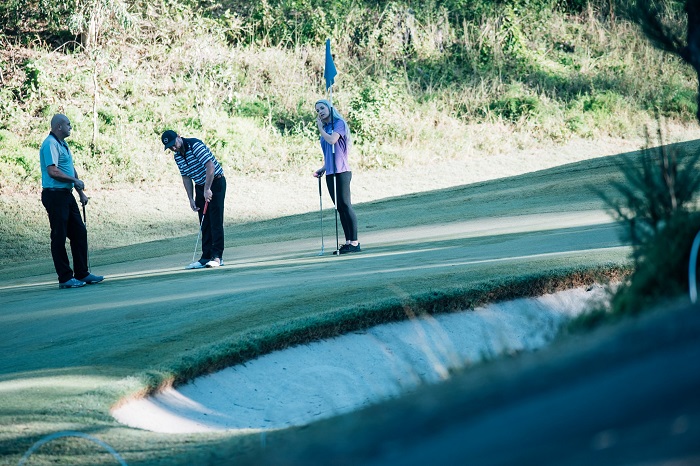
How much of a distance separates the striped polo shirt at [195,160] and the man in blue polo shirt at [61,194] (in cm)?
147

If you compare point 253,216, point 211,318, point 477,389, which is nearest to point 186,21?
point 253,216

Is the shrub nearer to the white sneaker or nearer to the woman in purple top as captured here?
the woman in purple top

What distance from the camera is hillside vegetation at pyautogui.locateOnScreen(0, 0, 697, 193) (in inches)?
1121

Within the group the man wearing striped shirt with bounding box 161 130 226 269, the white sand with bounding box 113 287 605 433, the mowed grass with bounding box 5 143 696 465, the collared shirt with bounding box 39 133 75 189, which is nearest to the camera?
the mowed grass with bounding box 5 143 696 465

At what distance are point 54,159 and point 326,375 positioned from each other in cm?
586

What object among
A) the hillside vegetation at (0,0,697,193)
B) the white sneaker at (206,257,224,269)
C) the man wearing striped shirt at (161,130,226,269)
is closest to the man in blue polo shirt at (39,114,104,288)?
the man wearing striped shirt at (161,130,226,269)

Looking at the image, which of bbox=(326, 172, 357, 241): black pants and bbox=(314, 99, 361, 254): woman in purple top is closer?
bbox=(314, 99, 361, 254): woman in purple top

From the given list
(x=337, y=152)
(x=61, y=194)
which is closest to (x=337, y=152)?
(x=337, y=152)

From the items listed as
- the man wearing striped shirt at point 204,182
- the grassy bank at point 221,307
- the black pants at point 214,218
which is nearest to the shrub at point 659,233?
the grassy bank at point 221,307

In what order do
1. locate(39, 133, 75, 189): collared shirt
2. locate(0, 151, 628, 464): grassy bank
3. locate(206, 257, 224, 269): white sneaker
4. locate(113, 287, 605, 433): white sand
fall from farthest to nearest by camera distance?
locate(206, 257, 224, 269): white sneaker < locate(39, 133, 75, 189): collared shirt < locate(113, 287, 605, 433): white sand < locate(0, 151, 628, 464): grassy bank

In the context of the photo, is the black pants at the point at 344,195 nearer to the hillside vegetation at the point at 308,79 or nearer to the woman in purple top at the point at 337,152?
the woman in purple top at the point at 337,152

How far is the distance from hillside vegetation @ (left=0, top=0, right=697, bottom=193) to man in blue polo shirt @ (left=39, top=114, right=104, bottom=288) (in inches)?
539

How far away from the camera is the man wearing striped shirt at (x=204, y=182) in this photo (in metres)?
12.7

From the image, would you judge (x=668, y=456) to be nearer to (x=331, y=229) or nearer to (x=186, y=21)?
(x=331, y=229)
